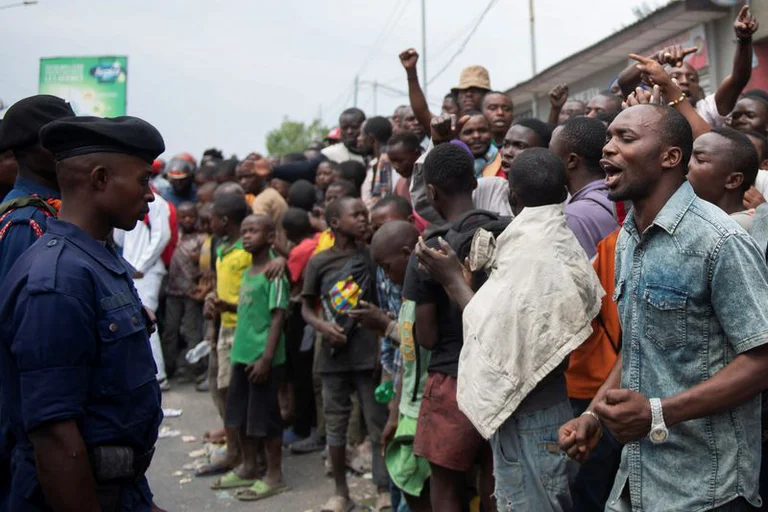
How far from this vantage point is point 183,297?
9.11 m

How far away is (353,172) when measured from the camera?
7.73 m

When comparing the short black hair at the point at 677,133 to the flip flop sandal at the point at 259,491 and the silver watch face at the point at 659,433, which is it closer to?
the silver watch face at the point at 659,433

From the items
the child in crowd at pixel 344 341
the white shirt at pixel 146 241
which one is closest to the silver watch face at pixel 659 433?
the child in crowd at pixel 344 341

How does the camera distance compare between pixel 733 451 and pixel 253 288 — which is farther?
pixel 253 288

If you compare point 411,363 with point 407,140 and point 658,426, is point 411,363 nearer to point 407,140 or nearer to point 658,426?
point 658,426

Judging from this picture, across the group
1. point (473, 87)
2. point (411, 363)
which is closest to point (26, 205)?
point (411, 363)

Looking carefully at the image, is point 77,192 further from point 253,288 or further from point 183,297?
point 183,297

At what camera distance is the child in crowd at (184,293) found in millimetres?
8938

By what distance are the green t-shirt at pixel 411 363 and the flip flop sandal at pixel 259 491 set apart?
6.55ft

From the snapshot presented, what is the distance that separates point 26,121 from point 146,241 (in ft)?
18.2

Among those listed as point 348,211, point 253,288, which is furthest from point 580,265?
point 253,288

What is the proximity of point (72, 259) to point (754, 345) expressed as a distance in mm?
2053

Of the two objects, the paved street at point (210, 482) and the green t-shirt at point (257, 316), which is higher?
the green t-shirt at point (257, 316)

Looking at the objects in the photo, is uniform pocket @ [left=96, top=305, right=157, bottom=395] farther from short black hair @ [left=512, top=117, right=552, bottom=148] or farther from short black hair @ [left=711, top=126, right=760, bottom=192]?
short black hair @ [left=512, top=117, right=552, bottom=148]
